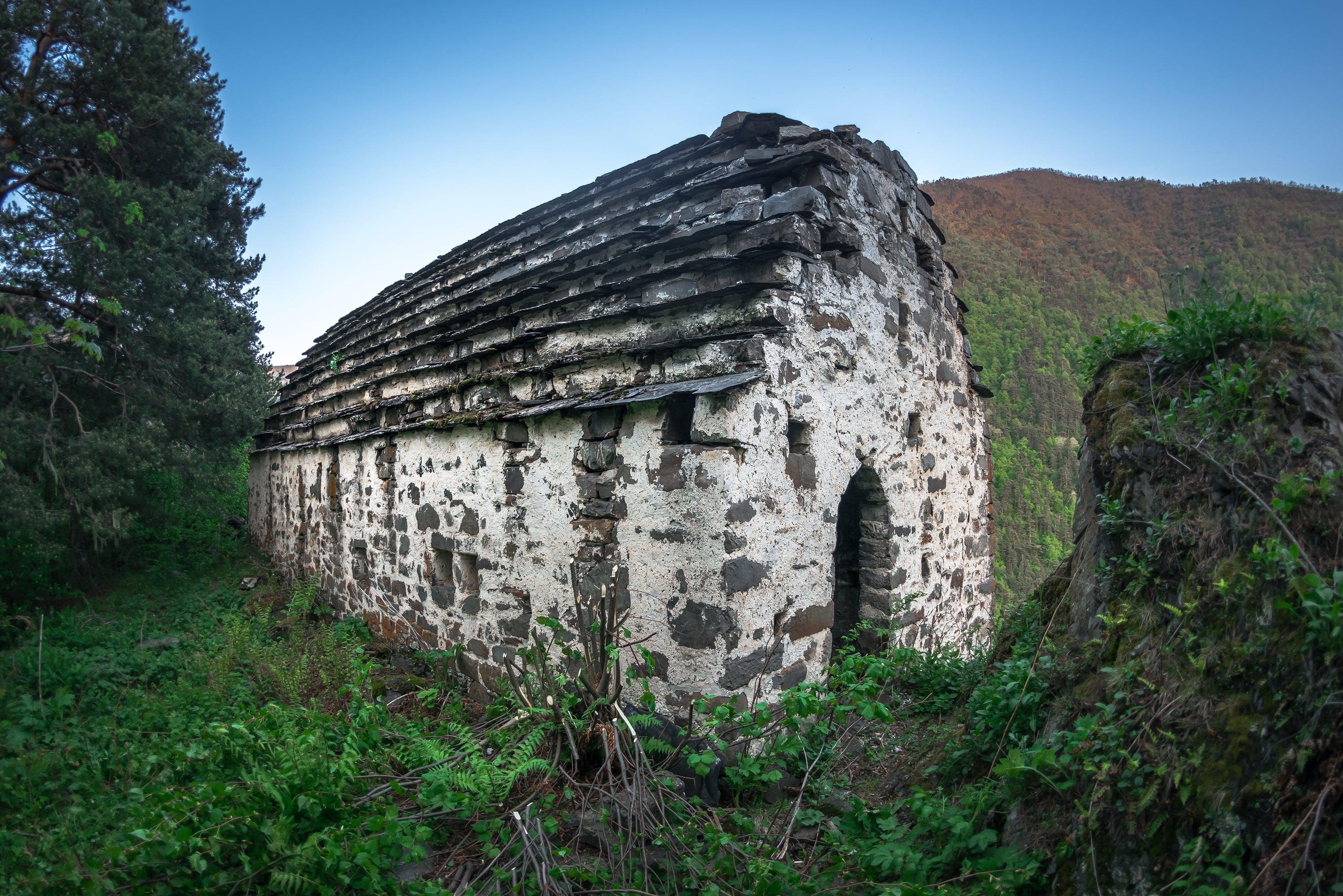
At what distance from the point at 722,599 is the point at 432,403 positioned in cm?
364

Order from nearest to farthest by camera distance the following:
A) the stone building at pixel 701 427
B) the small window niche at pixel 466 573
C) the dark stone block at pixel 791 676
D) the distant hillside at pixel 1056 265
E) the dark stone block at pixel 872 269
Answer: the stone building at pixel 701 427
the dark stone block at pixel 791 676
the dark stone block at pixel 872 269
the small window niche at pixel 466 573
the distant hillside at pixel 1056 265

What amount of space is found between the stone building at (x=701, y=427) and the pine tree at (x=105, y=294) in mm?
3455

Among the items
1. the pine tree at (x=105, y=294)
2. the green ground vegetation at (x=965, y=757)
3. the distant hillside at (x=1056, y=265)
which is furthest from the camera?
the distant hillside at (x=1056, y=265)

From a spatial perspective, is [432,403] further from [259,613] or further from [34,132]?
[34,132]

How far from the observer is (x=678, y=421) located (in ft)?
12.0

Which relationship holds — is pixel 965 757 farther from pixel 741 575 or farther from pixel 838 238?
pixel 838 238

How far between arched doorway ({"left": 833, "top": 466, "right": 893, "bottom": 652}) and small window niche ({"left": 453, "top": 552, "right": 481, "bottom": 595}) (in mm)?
2897

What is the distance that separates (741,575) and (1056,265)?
48.2 ft

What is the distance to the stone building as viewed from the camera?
3574 millimetres

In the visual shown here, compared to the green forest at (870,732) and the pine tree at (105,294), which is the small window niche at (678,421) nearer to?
the green forest at (870,732)

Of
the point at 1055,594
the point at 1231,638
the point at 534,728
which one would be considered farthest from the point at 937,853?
the point at 534,728

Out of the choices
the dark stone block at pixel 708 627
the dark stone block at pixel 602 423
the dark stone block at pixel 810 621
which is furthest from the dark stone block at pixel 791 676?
the dark stone block at pixel 602 423

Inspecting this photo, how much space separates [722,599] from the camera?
11.3 feet

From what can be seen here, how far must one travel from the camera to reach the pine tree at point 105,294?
728 centimetres
